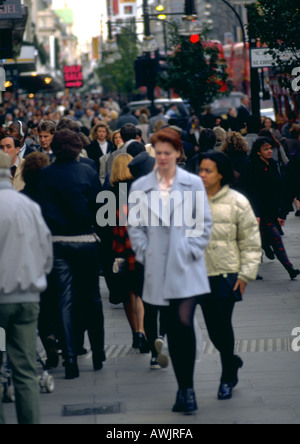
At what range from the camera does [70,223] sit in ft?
25.5

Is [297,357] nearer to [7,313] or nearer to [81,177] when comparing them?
[81,177]

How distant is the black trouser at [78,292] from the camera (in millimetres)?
7781

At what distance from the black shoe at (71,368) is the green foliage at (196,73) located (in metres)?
21.5

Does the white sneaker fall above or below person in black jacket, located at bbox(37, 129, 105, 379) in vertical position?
below

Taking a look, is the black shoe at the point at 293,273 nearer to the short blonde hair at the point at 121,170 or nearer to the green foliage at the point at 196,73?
the short blonde hair at the point at 121,170

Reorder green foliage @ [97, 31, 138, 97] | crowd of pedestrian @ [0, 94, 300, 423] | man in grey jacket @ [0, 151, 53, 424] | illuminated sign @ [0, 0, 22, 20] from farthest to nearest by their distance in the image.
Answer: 1. green foliage @ [97, 31, 138, 97]
2. illuminated sign @ [0, 0, 22, 20]
3. crowd of pedestrian @ [0, 94, 300, 423]
4. man in grey jacket @ [0, 151, 53, 424]

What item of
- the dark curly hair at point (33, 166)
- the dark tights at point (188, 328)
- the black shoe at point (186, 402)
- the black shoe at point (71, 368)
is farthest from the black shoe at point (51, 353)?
the black shoe at point (186, 402)

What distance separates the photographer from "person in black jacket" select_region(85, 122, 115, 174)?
15.2 metres

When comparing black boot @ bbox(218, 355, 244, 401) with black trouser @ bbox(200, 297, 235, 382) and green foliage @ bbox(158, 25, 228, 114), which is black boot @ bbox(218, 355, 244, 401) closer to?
black trouser @ bbox(200, 297, 235, 382)

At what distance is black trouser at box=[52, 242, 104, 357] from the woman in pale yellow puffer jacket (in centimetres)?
130

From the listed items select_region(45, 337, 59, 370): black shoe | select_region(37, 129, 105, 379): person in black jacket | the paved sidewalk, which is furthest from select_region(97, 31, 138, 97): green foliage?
select_region(37, 129, 105, 379): person in black jacket

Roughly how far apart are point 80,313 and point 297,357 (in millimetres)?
1709

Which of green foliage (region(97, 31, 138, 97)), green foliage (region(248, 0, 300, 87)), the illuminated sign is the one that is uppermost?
the illuminated sign

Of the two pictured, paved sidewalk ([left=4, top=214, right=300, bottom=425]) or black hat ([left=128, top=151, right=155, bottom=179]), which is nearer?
paved sidewalk ([left=4, top=214, right=300, bottom=425])
